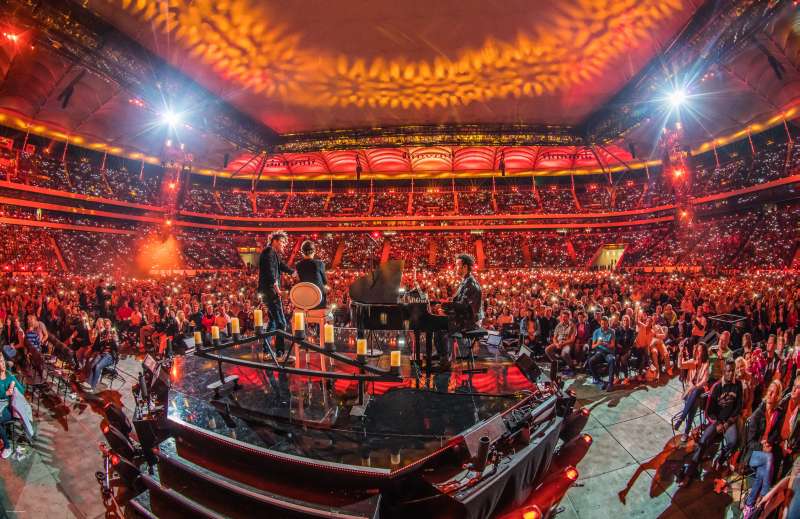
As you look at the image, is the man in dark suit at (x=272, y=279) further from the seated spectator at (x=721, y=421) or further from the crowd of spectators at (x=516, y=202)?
the crowd of spectators at (x=516, y=202)

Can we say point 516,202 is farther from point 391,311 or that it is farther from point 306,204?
point 391,311

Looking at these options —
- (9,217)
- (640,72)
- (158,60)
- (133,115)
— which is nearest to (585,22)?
(640,72)

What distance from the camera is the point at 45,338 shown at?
7.10 metres

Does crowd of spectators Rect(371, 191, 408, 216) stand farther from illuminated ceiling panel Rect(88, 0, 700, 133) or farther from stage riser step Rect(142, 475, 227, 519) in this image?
stage riser step Rect(142, 475, 227, 519)

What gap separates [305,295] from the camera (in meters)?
4.58

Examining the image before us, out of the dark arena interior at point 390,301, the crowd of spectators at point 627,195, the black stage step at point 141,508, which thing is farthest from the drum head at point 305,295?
the crowd of spectators at point 627,195

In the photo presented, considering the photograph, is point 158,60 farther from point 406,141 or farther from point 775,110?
point 775,110

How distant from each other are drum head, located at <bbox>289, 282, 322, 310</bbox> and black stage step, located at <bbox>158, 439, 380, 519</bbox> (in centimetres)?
197

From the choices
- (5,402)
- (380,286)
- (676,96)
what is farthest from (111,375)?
(676,96)

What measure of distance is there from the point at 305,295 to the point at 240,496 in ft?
7.82

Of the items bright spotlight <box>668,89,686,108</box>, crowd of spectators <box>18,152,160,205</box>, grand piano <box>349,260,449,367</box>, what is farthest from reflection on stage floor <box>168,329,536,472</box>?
crowd of spectators <box>18,152,160,205</box>

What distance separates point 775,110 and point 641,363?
20.1m

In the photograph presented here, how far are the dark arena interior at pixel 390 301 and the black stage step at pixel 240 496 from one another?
28 millimetres

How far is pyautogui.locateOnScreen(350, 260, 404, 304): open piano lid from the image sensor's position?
6027mm
